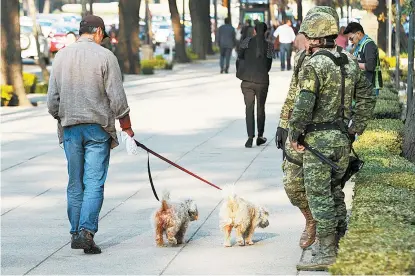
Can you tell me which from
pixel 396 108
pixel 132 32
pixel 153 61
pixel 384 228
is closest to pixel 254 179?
pixel 396 108

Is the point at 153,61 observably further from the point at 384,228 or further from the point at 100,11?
the point at 100,11

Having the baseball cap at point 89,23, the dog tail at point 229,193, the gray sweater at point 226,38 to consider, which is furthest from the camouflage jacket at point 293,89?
the gray sweater at point 226,38

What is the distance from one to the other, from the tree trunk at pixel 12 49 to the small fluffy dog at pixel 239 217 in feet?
49.7

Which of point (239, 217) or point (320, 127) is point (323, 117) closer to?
point (320, 127)

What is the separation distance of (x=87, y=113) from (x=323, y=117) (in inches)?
80.5

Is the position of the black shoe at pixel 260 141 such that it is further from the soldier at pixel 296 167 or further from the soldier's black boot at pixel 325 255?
the soldier's black boot at pixel 325 255

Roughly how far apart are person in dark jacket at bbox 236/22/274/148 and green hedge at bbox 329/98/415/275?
4631 millimetres

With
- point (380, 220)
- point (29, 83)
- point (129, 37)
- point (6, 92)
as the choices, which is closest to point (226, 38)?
point (129, 37)

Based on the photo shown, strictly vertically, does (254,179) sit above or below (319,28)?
below

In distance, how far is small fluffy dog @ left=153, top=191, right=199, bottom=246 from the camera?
842cm

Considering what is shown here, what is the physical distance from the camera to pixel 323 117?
7.44m

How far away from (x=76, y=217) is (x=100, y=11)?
3724 inches

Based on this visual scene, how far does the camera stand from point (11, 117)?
67.7 feet

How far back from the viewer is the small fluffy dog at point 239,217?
827 centimetres
